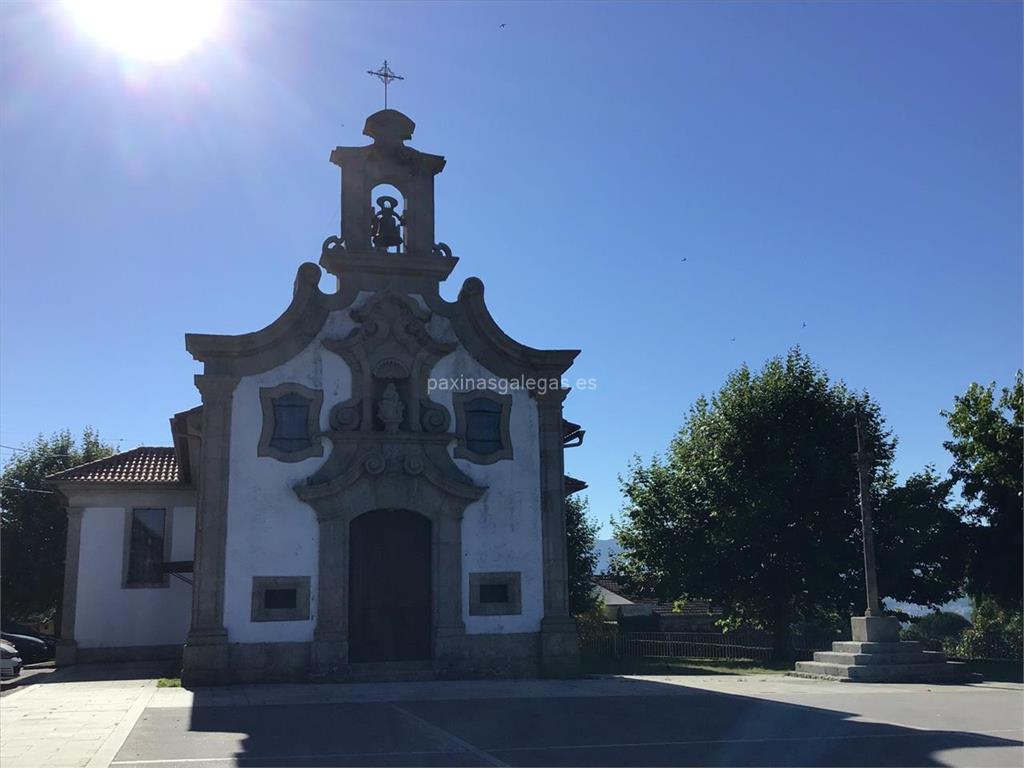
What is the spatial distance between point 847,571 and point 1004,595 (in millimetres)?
4293

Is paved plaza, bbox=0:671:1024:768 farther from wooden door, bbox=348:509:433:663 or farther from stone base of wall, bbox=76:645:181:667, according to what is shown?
stone base of wall, bbox=76:645:181:667

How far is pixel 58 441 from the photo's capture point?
42594 millimetres

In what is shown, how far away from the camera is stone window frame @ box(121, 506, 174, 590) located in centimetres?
2714

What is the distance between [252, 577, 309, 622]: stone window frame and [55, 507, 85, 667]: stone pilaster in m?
11.3

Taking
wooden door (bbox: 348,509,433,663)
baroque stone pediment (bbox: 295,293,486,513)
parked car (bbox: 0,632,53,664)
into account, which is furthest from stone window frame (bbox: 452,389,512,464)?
parked car (bbox: 0,632,53,664)

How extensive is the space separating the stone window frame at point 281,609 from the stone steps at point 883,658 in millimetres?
10909

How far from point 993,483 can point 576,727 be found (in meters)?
19.8

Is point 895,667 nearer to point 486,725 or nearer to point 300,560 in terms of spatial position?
point 486,725

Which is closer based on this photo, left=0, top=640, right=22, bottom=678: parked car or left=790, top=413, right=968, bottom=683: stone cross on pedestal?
left=790, top=413, right=968, bottom=683: stone cross on pedestal

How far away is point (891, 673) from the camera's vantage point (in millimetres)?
Result: 18797

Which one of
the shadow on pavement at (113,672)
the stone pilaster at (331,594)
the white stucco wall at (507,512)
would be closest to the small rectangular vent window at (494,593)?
the white stucco wall at (507,512)

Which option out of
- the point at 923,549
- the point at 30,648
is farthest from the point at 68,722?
the point at 923,549

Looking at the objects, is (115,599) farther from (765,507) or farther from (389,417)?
(765,507)

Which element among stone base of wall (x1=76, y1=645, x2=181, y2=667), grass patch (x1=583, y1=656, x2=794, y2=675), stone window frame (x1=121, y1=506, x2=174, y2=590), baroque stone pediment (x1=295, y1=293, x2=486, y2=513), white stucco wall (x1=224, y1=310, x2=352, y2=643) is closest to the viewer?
white stucco wall (x1=224, y1=310, x2=352, y2=643)
